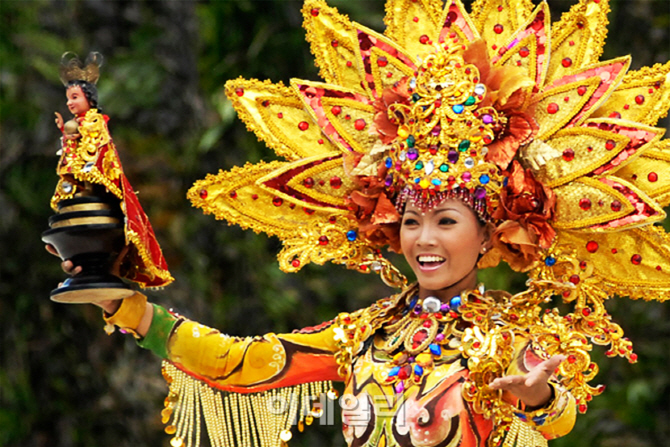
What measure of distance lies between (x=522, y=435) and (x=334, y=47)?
4.62 feet

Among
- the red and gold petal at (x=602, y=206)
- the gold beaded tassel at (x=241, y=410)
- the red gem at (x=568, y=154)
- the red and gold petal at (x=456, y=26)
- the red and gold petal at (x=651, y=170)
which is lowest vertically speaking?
the gold beaded tassel at (x=241, y=410)

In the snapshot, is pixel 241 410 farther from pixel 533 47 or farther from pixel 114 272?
pixel 533 47

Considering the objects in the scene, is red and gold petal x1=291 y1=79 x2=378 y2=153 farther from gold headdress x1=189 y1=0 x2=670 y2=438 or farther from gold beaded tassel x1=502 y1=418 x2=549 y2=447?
gold beaded tassel x1=502 y1=418 x2=549 y2=447

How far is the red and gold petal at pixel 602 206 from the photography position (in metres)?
3.72

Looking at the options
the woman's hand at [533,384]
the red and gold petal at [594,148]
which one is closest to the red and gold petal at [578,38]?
the red and gold petal at [594,148]

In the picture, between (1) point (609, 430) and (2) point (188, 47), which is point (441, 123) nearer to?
(1) point (609, 430)

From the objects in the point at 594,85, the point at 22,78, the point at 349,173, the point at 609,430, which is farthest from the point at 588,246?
the point at 22,78

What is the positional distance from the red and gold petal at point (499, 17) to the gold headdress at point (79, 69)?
1.23m

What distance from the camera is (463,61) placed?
385 centimetres

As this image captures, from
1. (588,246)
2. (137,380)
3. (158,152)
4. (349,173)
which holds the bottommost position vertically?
(588,246)

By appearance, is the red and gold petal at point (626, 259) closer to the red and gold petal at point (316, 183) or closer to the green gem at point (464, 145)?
the green gem at point (464, 145)

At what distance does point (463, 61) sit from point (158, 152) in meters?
4.63

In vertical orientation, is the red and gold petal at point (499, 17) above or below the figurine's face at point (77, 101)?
above

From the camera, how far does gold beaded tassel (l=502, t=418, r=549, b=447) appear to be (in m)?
3.73
